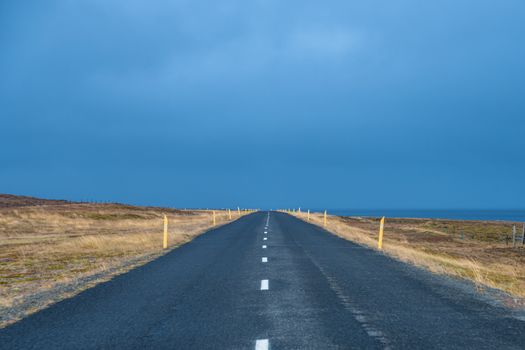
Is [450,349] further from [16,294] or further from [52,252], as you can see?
[52,252]

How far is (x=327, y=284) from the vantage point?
10.9 meters

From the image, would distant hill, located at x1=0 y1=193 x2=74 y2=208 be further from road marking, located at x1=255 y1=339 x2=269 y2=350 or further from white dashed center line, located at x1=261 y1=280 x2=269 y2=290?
road marking, located at x1=255 y1=339 x2=269 y2=350

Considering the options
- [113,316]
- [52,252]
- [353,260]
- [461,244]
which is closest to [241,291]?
[113,316]

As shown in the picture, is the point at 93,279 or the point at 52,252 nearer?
the point at 93,279

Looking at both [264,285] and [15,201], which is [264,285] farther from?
[15,201]

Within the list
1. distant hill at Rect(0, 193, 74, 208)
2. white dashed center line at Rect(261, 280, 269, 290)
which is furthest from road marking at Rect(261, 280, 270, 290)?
distant hill at Rect(0, 193, 74, 208)

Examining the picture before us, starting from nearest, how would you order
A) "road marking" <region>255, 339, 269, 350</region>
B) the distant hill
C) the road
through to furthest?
"road marking" <region>255, 339, 269, 350</region>, the road, the distant hill

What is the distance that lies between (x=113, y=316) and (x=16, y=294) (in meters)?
3.84

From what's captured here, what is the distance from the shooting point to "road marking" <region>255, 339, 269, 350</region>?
5.80 meters

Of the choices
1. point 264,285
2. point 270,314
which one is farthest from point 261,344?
point 264,285

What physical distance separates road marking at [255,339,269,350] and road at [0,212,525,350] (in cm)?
1

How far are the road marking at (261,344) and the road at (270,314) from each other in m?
0.01

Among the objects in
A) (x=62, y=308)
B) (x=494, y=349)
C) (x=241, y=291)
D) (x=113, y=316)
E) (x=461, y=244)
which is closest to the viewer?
(x=494, y=349)

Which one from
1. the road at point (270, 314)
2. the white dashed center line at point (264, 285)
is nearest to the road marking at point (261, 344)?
the road at point (270, 314)
